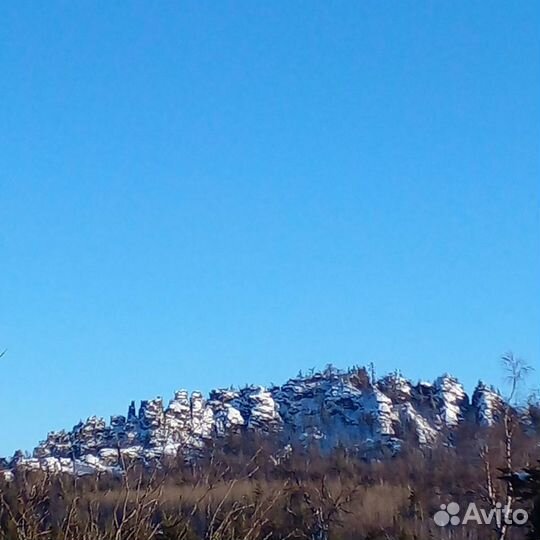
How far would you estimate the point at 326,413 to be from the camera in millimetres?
79375

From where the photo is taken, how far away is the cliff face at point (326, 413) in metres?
71.9

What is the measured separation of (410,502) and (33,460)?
34.7 meters

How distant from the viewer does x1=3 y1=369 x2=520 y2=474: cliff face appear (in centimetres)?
7188

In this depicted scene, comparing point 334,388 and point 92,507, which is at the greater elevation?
point 334,388

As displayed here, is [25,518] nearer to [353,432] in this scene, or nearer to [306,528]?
[306,528]

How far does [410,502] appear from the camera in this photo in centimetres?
4231

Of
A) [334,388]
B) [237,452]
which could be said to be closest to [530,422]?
[237,452]

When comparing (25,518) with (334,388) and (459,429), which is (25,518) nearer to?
(459,429)

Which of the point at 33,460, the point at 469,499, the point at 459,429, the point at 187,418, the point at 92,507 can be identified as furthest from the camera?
the point at 187,418

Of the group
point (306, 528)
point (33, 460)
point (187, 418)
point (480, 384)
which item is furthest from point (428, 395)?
point (33, 460)

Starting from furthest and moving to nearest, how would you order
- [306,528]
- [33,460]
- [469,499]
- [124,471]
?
[469,499] < [306,528] < [33,460] < [124,471]

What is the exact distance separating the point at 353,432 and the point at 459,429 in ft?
31.3

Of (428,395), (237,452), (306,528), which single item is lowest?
(306,528)

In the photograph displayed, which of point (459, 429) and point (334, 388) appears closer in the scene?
point (459, 429)
